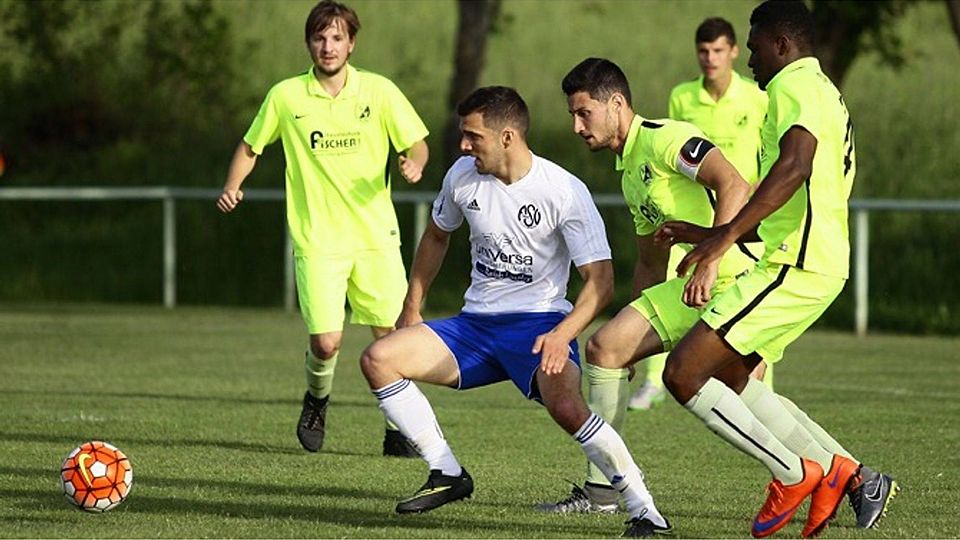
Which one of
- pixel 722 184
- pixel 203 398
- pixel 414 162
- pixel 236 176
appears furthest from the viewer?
pixel 203 398

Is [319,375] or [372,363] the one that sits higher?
[372,363]

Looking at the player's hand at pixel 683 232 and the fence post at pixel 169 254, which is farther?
the fence post at pixel 169 254

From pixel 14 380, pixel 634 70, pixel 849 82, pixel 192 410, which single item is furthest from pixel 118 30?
pixel 192 410

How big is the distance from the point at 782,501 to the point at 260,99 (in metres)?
24.9

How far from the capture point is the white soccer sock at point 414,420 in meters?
7.52

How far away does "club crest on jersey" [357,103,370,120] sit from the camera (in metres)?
10.3

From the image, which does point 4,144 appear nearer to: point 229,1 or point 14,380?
point 229,1

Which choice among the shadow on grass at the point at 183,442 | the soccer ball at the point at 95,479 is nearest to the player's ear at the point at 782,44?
the soccer ball at the point at 95,479

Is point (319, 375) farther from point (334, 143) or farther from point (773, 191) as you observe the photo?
point (773, 191)

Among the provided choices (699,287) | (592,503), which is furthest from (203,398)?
(699,287)

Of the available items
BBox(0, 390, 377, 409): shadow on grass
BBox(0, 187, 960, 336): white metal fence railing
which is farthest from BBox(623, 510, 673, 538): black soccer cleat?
BBox(0, 187, 960, 336): white metal fence railing

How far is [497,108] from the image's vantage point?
7469 mm

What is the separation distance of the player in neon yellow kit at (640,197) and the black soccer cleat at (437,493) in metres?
0.61

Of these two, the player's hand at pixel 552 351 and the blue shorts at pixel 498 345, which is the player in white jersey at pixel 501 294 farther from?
the player's hand at pixel 552 351
